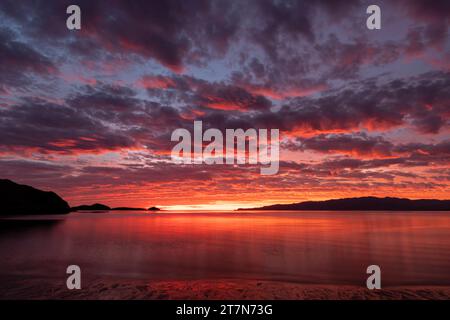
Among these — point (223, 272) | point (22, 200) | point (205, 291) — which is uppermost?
point (205, 291)

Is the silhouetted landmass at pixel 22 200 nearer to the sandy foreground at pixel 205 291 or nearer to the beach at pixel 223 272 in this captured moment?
the beach at pixel 223 272

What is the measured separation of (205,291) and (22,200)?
7940 inches

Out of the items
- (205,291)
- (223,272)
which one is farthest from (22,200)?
(205,291)

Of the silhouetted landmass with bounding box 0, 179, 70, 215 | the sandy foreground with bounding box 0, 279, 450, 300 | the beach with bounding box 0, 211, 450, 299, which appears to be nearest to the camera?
the sandy foreground with bounding box 0, 279, 450, 300

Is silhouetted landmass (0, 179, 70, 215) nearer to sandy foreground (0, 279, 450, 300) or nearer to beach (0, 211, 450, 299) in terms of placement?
beach (0, 211, 450, 299)

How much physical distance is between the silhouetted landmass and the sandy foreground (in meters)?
172

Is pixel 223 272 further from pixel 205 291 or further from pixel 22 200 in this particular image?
pixel 22 200

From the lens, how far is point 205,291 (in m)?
16.1

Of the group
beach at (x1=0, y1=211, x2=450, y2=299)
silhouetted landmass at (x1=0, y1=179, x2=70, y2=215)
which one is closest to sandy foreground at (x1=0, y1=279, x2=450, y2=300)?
beach at (x1=0, y1=211, x2=450, y2=299)

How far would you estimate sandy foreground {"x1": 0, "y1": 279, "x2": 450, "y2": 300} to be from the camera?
14.9 meters
